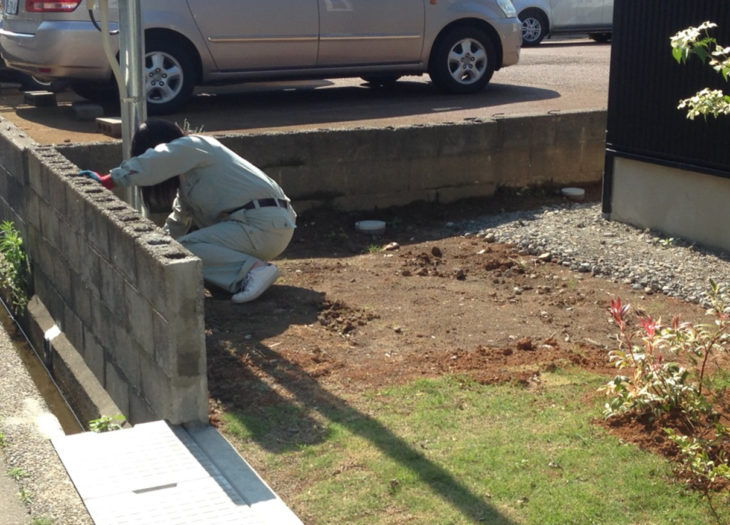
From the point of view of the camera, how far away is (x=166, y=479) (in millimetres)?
4363

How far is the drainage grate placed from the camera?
411 cm

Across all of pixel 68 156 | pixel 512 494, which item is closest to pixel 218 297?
pixel 68 156

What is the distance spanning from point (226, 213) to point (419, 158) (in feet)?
9.81

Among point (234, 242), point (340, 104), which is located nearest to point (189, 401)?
point (234, 242)

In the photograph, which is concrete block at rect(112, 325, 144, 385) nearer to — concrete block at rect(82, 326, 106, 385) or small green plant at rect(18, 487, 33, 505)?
concrete block at rect(82, 326, 106, 385)

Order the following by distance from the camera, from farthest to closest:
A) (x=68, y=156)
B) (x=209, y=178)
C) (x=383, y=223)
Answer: (x=383, y=223) < (x=68, y=156) < (x=209, y=178)

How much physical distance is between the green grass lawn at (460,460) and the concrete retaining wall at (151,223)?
1.88 ft

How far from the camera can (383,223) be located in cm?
927

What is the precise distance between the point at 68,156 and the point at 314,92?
5420 millimetres

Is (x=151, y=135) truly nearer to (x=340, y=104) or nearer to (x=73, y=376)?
(x=73, y=376)

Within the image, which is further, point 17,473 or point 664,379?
point 664,379

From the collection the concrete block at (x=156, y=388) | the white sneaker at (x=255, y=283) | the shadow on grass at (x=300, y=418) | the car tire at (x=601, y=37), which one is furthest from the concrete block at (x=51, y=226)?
the car tire at (x=601, y=37)

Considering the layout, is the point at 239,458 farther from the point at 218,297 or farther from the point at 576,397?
the point at 218,297

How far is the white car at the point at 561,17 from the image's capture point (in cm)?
2216
